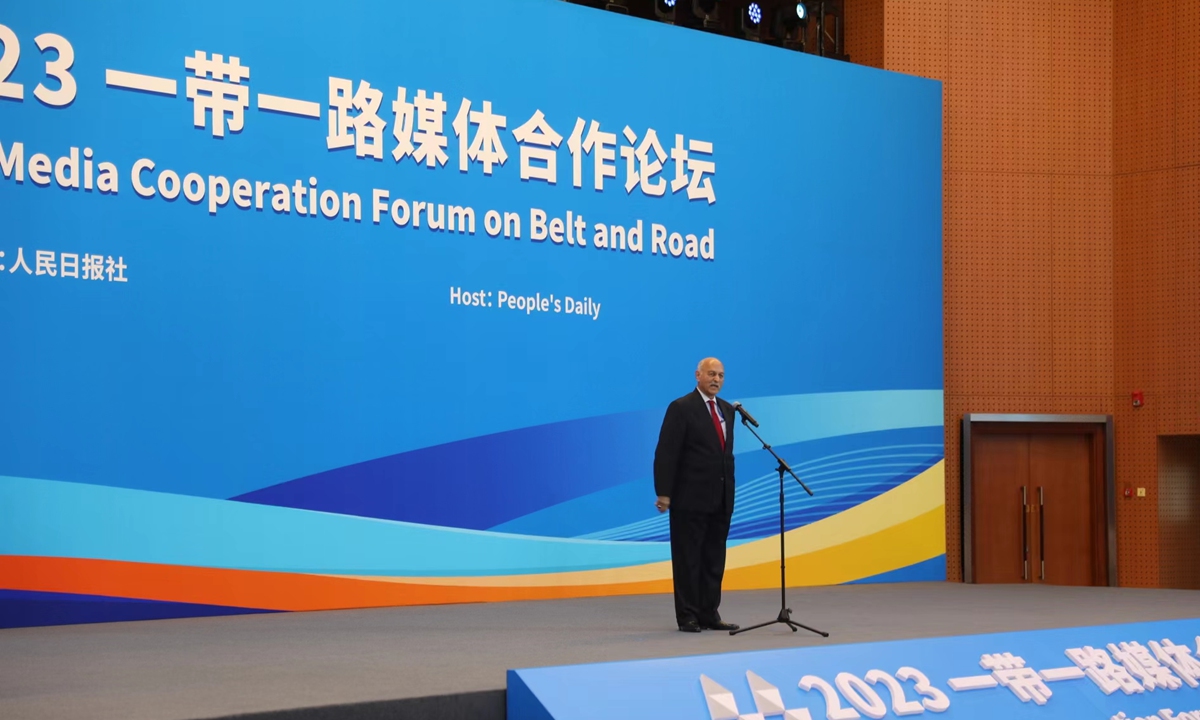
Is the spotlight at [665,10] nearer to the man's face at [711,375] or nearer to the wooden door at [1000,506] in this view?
the man's face at [711,375]

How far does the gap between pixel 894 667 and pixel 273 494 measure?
11.4ft

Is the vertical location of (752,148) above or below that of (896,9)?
below

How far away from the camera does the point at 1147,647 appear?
558 centimetres

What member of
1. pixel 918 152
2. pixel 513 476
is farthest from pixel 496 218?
pixel 918 152

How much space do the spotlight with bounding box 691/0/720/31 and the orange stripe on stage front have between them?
404cm

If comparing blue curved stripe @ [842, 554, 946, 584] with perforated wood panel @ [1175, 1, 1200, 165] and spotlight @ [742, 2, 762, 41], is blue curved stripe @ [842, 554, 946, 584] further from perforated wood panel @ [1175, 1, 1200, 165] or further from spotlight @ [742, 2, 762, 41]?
spotlight @ [742, 2, 762, 41]

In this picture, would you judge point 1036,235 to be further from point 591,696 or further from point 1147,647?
point 591,696

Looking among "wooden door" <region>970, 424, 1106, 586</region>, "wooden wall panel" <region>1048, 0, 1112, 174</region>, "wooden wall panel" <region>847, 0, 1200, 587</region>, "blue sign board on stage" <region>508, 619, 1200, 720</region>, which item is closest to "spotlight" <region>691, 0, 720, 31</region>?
"wooden wall panel" <region>847, 0, 1200, 587</region>

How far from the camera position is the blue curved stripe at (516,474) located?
23.1 feet

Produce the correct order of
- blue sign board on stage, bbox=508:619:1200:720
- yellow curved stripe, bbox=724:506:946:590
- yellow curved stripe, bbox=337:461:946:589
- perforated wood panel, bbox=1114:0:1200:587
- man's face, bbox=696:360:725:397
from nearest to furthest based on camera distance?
blue sign board on stage, bbox=508:619:1200:720
man's face, bbox=696:360:725:397
yellow curved stripe, bbox=337:461:946:589
yellow curved stripe, bbox=724:506:946:590
perforated wood panel, bbox=1114:0:1200:587

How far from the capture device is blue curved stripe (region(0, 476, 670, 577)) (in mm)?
6137

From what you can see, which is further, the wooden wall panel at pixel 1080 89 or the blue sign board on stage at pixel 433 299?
the wooden wall panel at pixel 1080 89

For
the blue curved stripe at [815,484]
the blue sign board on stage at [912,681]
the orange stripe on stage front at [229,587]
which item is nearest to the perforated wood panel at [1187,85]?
the blue curved stripe at [815,484]

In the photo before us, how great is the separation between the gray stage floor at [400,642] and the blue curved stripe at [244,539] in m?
0.31
